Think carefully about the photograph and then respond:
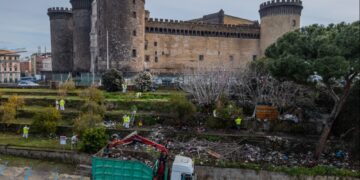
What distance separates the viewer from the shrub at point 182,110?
15.3 meters

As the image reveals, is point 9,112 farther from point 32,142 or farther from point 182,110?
point 182,110

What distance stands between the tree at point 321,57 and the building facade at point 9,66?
66567 mm

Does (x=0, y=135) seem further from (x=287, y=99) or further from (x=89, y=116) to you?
(x=287, y=99)

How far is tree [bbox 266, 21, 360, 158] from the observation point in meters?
10.4

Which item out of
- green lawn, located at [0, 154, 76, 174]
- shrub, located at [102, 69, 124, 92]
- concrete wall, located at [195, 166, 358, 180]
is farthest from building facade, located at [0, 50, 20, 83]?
concrete wall, located at [195, 166, 358, 180]

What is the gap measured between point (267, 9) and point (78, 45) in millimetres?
23938

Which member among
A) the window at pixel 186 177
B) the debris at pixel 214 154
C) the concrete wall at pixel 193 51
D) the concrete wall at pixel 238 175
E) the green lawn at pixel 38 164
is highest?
the concrete wall at pixel 193 51

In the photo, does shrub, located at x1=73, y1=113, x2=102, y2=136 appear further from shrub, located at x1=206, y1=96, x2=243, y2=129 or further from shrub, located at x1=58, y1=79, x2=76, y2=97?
shrub, located at x1=58, y1=79, x2=76, y2=97

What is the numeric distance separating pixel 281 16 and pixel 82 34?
961 inches

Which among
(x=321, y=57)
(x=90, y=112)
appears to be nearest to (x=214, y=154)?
(x=321, y=57)

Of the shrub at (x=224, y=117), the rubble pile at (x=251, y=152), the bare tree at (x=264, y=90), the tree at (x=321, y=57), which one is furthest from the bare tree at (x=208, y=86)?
the tree at (x=321, y=57)

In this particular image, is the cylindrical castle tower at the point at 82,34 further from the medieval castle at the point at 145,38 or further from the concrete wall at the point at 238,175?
the concrete wall at the point at 238,175

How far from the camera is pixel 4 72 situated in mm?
66500

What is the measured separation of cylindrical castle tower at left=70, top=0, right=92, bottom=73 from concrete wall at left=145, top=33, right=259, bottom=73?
685cm
